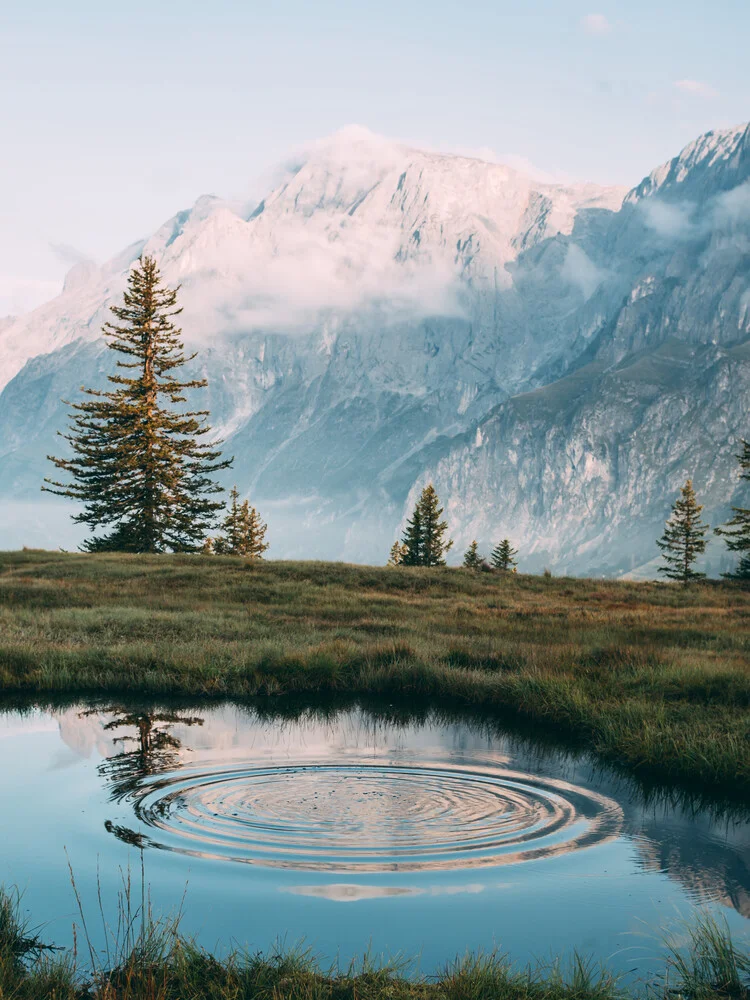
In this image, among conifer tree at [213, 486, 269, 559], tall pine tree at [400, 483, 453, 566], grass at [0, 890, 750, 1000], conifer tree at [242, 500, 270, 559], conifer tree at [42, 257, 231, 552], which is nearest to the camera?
grass at [0, 890, 750, 1000]

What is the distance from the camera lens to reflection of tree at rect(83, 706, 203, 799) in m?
11.5

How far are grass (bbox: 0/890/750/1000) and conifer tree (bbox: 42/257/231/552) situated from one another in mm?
46596

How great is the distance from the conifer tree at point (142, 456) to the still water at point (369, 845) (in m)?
41.1

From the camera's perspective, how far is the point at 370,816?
987 cm

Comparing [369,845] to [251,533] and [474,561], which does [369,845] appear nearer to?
[474,561]

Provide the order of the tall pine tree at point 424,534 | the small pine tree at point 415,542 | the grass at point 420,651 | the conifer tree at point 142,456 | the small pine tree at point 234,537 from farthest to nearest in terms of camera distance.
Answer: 1. the tall pine tree at point 424,534
2. the small pine tree at point 415,542
3. the small pine tree at point 234,537
4. the conifer tree at point 142,456
5. the grass at point 420,651

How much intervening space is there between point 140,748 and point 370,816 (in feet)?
14.6

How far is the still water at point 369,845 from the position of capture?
7.32 metres

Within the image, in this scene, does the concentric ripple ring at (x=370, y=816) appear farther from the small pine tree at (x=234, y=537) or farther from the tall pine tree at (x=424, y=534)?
the tall pine tree at (x=424, y=534)

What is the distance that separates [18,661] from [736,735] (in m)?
13.0

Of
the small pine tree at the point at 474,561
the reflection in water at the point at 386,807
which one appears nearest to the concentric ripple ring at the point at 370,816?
the reflection in water at the point at 386,807

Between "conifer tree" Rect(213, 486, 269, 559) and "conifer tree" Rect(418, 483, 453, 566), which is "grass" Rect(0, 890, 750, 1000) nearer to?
"conifer tree" Rect(213, 486, 269, 559)

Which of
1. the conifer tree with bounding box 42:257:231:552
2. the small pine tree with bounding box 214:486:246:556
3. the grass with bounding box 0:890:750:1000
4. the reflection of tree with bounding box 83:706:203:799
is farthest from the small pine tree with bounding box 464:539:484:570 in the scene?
the grass with bounding box 0:890:750:1000

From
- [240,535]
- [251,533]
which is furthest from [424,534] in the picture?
[240,535]
